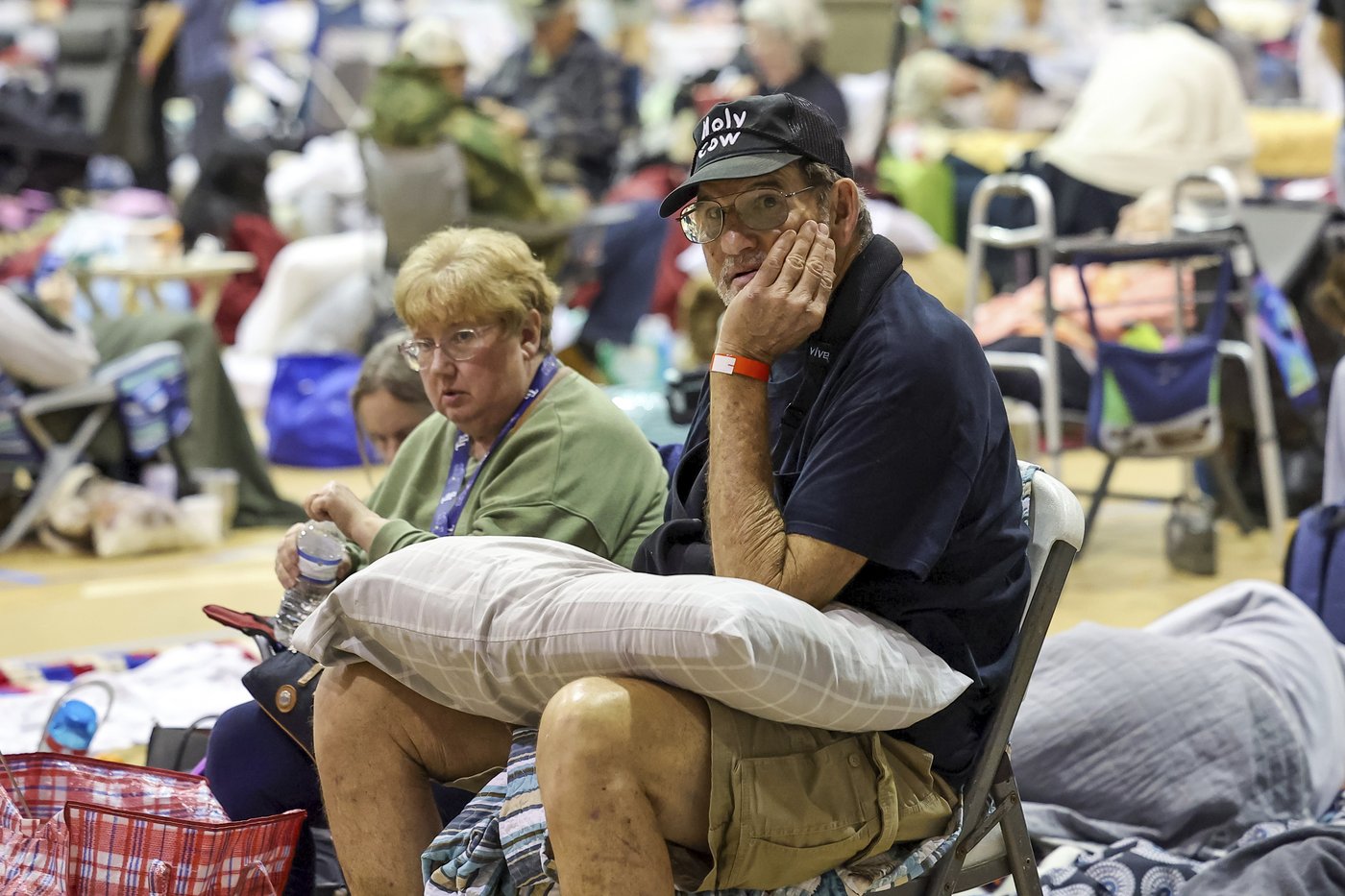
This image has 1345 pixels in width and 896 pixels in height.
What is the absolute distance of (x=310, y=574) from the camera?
2479 mm

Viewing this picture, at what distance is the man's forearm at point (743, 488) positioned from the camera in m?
2.01

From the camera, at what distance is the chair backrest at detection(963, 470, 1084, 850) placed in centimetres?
208

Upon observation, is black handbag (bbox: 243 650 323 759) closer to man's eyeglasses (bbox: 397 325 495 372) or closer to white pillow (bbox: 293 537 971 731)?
white pillow (bbox: 293 537 971 731)

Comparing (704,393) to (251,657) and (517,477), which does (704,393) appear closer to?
(517,477)

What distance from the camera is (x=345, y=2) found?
12.7m

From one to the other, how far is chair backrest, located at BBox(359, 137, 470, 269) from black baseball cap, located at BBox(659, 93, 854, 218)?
473 cm

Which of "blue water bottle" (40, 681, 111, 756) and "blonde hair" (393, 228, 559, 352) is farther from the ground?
"blonde hair" (393, 228, 559, 352)

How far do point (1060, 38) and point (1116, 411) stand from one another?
26.8ft

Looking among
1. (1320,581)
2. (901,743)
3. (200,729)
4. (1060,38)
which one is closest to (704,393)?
(901,743)

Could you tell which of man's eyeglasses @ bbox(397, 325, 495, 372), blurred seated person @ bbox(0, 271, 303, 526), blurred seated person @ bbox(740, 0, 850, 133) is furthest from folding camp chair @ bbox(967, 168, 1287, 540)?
man's eyeglasses @ bbox(397, 325, 495, 372)

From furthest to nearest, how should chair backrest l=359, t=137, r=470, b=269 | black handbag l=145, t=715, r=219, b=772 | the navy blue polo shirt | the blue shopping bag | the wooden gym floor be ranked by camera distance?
chair backrest l=359, t=137, r=470, b=269, the blue shopping bag, the wooden gym floor, black handbag l=145, t=715, r=219, b=772, the navy blue polo shirt

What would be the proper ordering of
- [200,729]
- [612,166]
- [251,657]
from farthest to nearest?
[612,166], [251,657], [200,729]

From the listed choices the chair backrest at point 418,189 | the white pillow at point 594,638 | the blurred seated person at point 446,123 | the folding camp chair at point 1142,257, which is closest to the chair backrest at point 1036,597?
the white pillow at point 594,638

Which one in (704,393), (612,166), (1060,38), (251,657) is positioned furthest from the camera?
(1060,38)
